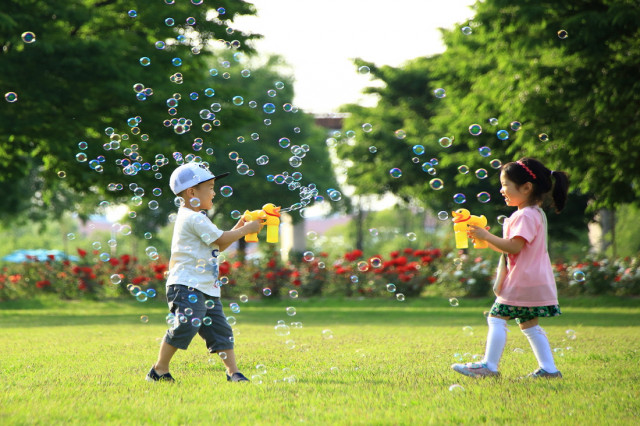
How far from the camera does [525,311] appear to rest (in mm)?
5781

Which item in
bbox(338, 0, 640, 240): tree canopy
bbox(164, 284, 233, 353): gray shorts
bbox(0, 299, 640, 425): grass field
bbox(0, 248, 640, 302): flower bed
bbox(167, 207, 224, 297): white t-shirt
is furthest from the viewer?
bbox(0, 248, 640, 302): flower bed

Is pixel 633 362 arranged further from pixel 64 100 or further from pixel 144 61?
pixel 64 100

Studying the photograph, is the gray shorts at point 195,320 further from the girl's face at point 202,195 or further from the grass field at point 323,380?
the girl's face at point 202,195

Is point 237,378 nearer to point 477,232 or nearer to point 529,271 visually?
point 477,232

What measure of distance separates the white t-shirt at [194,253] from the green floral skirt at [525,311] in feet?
7.09

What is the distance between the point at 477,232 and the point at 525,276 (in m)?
0.52

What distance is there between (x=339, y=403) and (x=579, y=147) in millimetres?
12281

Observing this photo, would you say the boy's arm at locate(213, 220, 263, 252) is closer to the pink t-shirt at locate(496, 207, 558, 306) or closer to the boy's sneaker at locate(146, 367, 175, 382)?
the boy's sneaker at locate(146, 367, 175, 382)

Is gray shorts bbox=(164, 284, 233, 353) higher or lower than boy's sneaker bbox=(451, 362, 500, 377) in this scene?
higher

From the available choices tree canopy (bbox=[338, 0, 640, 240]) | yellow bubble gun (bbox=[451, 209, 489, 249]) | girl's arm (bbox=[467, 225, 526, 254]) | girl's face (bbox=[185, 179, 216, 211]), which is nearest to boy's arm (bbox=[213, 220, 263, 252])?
girl's face (bbox=[185, 179, 216, 211])

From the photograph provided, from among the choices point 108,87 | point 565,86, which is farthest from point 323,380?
point 565,86

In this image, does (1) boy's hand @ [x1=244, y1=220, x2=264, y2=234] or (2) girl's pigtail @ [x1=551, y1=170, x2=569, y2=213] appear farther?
(2) girl's pigtail @ [x1=551, y1=170, x2=569, y2=213]

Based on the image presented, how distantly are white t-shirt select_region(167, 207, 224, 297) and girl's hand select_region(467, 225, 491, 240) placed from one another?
185 cm

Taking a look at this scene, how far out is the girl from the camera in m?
5.74
